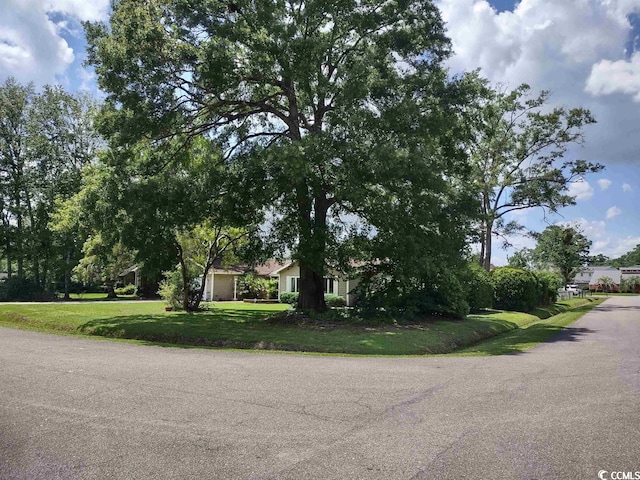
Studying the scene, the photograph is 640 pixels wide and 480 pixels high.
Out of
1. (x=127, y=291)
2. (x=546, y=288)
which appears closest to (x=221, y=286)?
(x=127, y=291)

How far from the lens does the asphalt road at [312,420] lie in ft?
15.1

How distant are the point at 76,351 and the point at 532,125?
41.7m

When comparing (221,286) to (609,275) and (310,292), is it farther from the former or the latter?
(609,275)

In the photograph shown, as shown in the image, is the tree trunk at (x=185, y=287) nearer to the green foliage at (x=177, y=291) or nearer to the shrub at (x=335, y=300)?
the green foliage at (x=177, y=291)

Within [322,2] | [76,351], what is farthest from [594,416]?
[322,2]

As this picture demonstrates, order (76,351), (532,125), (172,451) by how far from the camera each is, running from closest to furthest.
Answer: (172,451), (76,351), (532,125)

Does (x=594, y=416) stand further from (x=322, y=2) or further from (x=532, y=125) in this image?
(x=532, y=125)

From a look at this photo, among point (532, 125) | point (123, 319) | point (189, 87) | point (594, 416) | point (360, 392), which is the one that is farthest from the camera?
point (532, 125)

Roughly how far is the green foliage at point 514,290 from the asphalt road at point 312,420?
2419 cm

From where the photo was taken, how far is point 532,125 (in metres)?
43.1

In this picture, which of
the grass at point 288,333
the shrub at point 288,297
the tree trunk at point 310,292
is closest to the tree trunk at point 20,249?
the shrub at point 288,297

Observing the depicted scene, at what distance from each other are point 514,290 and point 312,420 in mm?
30559

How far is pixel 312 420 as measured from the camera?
610 centimetres

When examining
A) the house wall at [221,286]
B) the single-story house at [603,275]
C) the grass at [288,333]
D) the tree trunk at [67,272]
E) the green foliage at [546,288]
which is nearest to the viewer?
the grass at [288,333]
